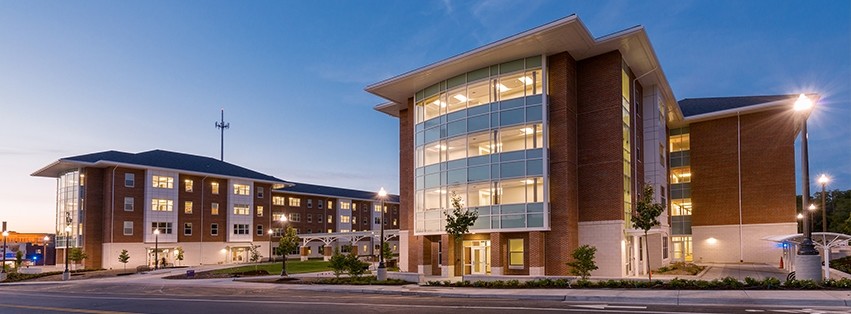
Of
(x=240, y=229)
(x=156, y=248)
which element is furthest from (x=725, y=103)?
(x=240, y=229)

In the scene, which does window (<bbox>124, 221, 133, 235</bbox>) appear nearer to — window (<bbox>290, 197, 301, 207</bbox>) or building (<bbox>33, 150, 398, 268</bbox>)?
building (<bbox>33, 150, 398, 268</bbox>)

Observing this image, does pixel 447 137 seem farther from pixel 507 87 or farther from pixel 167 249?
pixel 167 249

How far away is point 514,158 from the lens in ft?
110

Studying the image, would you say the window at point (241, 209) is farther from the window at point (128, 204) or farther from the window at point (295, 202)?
the window at point (295, 202)

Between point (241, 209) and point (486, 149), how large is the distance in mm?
51285

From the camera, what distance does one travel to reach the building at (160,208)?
2522 inches

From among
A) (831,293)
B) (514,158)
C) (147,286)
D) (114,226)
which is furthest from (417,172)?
(114,226)

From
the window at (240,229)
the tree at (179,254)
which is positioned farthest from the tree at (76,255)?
the window at (240,229)

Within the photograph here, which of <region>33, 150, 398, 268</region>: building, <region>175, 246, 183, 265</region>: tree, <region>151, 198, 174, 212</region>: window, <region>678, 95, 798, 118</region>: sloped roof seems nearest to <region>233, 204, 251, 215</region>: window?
<region>33, 150, 398, 268</region>: building

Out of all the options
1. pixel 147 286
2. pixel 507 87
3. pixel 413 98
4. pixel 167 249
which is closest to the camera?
pixel 507 87

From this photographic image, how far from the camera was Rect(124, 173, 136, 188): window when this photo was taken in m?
65.4

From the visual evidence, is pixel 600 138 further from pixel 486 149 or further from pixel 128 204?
pixel 128 204

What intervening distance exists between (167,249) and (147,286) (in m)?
34.0

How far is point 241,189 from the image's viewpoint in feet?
255
